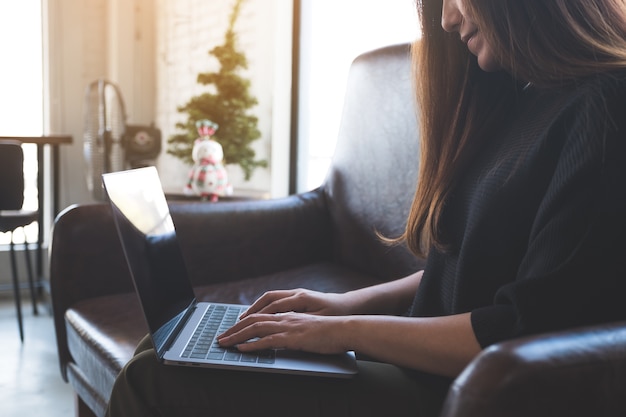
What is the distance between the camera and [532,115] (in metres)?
0.81

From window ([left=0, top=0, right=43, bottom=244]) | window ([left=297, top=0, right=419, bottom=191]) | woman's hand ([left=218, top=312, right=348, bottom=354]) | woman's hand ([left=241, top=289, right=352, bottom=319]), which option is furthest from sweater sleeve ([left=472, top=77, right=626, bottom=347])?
window ([left=0, top=0, right=43, bottom=244])

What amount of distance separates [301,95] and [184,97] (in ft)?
3.73

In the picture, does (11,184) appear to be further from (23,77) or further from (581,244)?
(581,244)

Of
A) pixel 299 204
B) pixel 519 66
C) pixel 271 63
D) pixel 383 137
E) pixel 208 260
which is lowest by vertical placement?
pixel 208 260

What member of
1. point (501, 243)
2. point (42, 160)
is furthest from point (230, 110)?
point (501, 243)

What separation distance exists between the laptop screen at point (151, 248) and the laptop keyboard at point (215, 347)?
0.04 meters

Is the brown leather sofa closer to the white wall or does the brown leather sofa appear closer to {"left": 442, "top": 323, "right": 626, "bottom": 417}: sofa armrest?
{"left": 442, "top": 323, "right": 626, "bottom": 417}: sofa armrest

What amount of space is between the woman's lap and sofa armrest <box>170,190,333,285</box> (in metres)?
0.87

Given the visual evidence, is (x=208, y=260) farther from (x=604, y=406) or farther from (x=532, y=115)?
(x=604, y=406)

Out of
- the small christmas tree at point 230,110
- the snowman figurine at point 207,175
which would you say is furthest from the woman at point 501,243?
the small christmas tree at point 230,110

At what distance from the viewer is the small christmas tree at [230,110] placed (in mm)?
3361

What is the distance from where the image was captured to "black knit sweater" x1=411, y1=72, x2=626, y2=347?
628mm

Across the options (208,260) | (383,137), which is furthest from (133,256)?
(383,137)

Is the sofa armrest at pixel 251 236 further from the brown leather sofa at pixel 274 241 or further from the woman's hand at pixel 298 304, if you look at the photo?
the woman's hand at pixel 298 304
